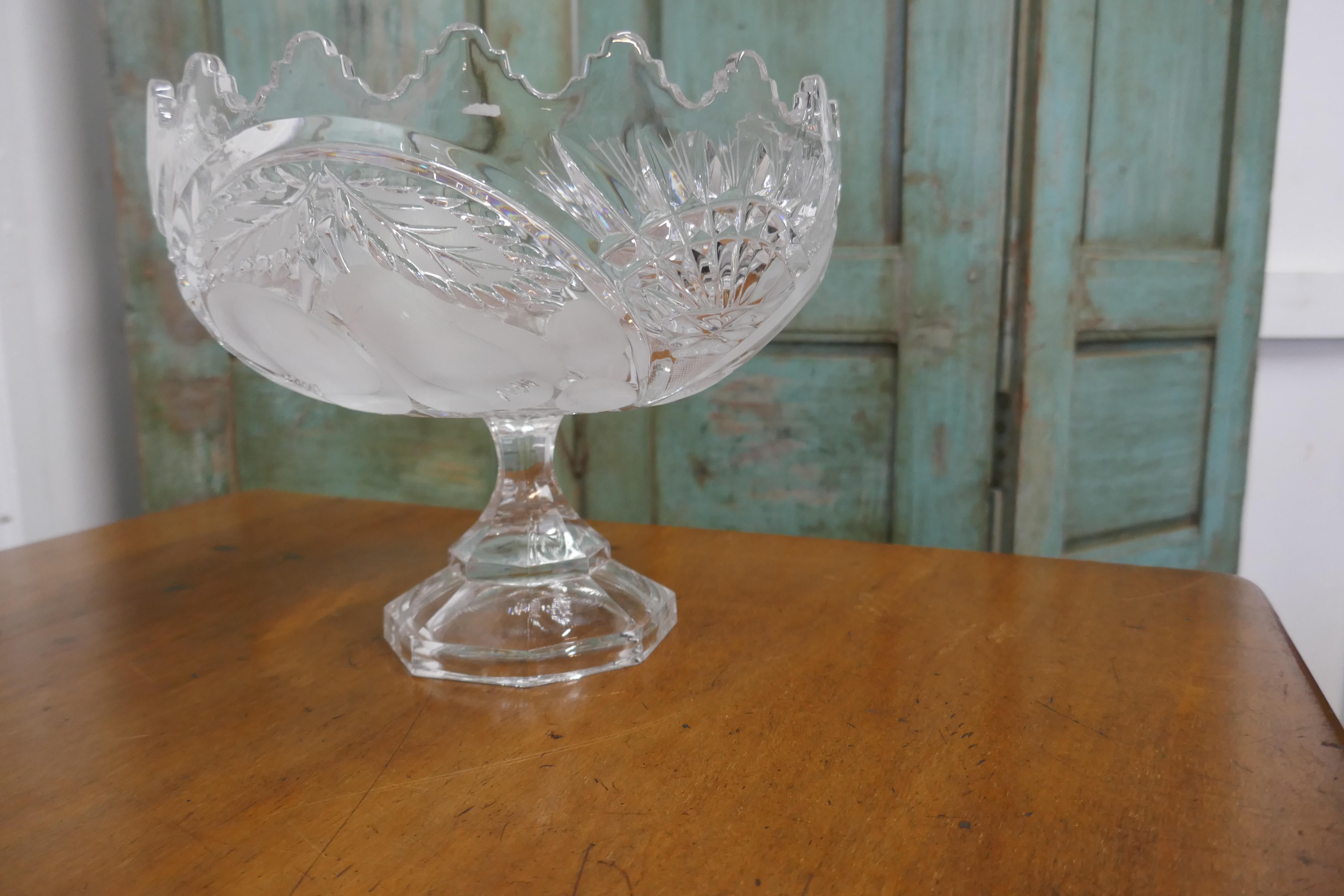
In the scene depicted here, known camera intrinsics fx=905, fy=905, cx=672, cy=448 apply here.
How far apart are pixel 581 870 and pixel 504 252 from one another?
219 millimetres

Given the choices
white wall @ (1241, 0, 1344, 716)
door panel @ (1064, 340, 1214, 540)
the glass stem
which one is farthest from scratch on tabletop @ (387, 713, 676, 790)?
white wall @ (1241, 0, 1344, 716)

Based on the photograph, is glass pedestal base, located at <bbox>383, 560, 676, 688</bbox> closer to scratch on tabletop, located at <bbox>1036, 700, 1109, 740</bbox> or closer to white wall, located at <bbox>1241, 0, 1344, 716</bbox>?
scratch on tabletop, located at <bbox>1036, 700, 1109, 740</bbox>

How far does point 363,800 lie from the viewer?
335 mm

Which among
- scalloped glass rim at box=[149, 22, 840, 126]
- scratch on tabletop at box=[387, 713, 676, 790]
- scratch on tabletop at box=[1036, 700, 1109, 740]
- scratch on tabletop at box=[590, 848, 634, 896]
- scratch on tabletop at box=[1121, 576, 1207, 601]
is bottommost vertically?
scratch on tabletop at box=[1121, 576, 1207, 601]

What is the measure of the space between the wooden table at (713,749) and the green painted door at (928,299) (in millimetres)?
514

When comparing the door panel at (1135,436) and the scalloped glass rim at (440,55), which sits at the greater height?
the scalloped glass rim at (440,55)

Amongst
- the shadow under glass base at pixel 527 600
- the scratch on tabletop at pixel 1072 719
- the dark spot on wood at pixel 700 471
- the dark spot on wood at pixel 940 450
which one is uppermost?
the shadow under glass base at pixel 527 600

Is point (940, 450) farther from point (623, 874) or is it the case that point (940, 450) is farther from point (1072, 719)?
point (623, 874)

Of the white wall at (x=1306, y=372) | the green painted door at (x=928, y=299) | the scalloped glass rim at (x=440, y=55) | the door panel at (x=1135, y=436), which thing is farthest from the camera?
the white wall at (x=1306, y=372)

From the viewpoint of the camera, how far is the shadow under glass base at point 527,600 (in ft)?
1.45

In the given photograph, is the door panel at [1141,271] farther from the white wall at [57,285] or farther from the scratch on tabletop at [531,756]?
the white wall at [57,285]

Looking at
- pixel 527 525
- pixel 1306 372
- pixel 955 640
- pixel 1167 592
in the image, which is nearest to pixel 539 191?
pixel 527 525

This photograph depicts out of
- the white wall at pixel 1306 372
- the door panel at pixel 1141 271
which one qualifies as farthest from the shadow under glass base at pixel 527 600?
the white wall at pixel 1306 372

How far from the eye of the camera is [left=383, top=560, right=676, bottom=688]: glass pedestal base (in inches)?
17.3
